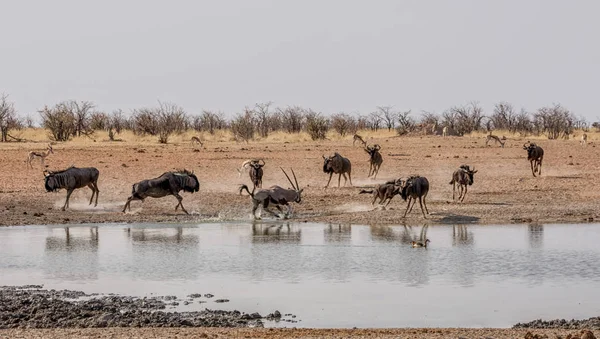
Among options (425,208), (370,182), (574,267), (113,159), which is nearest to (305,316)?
(574,267)

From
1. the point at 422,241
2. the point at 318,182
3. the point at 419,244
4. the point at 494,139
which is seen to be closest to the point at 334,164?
the point at 318,182

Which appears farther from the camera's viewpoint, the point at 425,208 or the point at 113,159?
the point at 113,159

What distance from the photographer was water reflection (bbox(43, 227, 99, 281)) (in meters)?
14.9

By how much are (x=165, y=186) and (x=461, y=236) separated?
7.97 meters

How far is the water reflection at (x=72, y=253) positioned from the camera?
1494 cm

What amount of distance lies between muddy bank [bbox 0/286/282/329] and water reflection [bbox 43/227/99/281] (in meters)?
2.33

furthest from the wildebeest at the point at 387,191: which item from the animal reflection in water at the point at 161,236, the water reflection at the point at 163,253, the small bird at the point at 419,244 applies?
the animal reflection in water at the point at 161,236

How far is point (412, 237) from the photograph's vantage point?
19.2m

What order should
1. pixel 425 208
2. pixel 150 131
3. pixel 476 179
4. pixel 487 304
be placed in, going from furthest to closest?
pixel 150 131
pixel 476 179
pixel 425 208
pixel 487 304

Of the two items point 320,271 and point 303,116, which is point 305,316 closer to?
point 320,271

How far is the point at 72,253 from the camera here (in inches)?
677

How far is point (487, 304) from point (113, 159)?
25.3 m

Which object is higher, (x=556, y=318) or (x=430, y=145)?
(x=430, y=145)

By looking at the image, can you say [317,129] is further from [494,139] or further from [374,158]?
[374,158]
